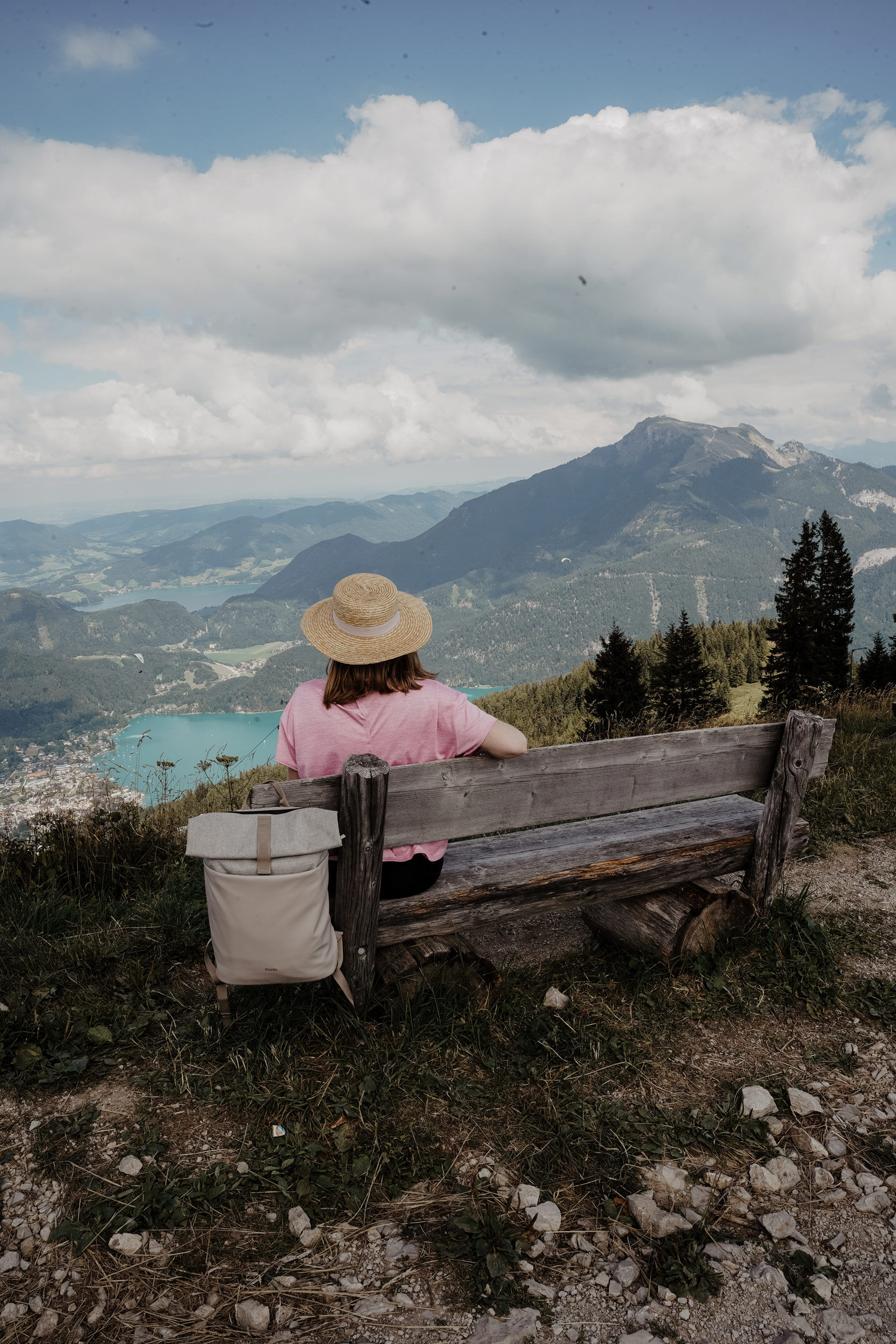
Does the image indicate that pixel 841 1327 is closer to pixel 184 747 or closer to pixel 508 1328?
pixel 508 1328

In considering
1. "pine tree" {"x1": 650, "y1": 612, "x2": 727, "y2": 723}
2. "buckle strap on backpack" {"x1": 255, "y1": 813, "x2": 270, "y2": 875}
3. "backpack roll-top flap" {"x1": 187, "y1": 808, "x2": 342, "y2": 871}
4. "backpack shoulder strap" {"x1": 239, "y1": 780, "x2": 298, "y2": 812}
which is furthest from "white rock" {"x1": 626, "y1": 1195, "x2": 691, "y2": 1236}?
"pine tree" {"x1": 650, "y1": 612, "x2": 727, "y2": 723}

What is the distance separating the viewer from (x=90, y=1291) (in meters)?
2.20

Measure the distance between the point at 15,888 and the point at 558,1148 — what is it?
4.31m

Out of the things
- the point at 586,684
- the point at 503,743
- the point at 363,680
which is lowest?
the point at 586,684

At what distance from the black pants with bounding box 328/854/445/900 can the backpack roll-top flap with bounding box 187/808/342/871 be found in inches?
24.6

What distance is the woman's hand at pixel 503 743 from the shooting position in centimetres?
322

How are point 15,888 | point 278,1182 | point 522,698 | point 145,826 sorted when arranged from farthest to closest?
1. point 522,698
2. point 145,826
3. point 15,888
4. point 278,1182

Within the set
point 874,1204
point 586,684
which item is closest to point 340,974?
point 874,1204

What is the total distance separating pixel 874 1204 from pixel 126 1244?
2598mm

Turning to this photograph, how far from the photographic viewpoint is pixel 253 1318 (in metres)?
2.10

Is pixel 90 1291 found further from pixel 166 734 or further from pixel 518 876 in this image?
pixel 166 734

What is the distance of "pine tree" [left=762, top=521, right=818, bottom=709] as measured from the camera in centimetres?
2542

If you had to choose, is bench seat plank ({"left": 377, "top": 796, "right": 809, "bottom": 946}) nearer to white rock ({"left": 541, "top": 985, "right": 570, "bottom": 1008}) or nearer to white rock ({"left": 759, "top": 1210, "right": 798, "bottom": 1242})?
white rock ({"left": 541, "top": 985, "right": 570, "bottom": 1008})

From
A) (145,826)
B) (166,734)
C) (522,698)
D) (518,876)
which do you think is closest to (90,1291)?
(518,876)
